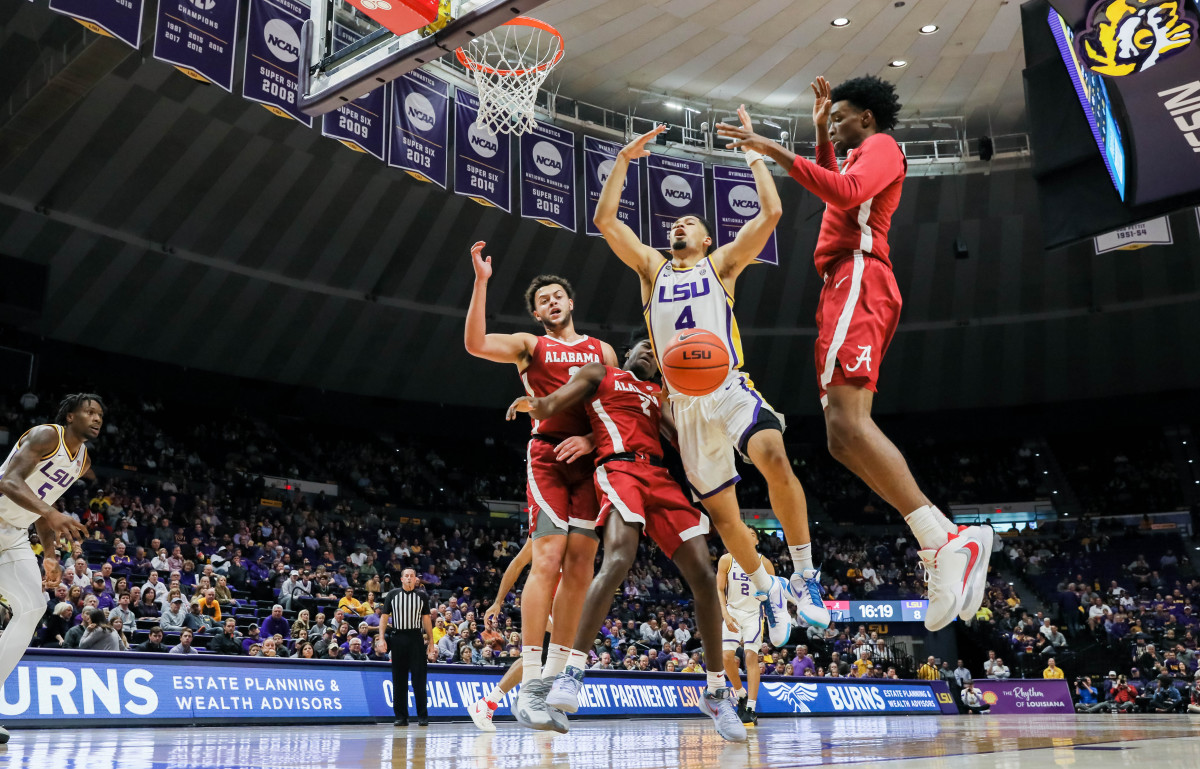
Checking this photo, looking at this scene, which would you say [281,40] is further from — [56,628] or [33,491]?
[33,491]

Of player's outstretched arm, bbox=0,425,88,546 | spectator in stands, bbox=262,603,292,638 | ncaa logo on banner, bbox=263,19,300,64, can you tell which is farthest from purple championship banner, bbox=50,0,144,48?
spectator in stands, bbox=262,603,292,638

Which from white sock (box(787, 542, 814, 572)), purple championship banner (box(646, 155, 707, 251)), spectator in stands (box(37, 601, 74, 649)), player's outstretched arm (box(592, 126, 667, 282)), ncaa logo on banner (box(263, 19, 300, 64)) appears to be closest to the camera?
white sock (box(787, 542, 814, 572))

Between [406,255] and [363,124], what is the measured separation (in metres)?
10.1

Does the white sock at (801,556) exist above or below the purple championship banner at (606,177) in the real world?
below

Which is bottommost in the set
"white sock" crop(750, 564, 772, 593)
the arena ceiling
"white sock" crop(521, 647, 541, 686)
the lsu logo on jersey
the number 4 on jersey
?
"white sock" crop(521, 647, 541, 686)

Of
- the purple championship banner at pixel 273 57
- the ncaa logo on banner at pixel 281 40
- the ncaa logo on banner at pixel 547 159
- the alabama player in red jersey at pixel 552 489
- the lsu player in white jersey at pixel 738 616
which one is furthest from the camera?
the ncaa logo on banner at pixel 547 159

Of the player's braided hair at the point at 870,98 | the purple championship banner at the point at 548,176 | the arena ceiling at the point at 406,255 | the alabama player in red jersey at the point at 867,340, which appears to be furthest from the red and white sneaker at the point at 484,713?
the arena ceiling at the point at 406,255

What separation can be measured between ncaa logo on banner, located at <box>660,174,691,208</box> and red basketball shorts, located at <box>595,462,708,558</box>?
493 inches

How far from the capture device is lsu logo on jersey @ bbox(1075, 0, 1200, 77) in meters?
6.27

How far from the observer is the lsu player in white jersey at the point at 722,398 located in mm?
5238

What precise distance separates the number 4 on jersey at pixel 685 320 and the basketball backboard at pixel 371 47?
3.26m

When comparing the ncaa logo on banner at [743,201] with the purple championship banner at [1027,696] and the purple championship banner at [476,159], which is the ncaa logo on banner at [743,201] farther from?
the purple championship banner at [1027,696]

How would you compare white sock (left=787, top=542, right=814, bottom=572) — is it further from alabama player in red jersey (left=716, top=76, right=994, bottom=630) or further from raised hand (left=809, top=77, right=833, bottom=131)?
raised hand (left=809, top=77, right=833, bottom=131)

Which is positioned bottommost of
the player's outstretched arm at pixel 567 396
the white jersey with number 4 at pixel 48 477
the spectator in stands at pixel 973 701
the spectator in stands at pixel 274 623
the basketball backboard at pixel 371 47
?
the spectator in stands at pixel 973 701
